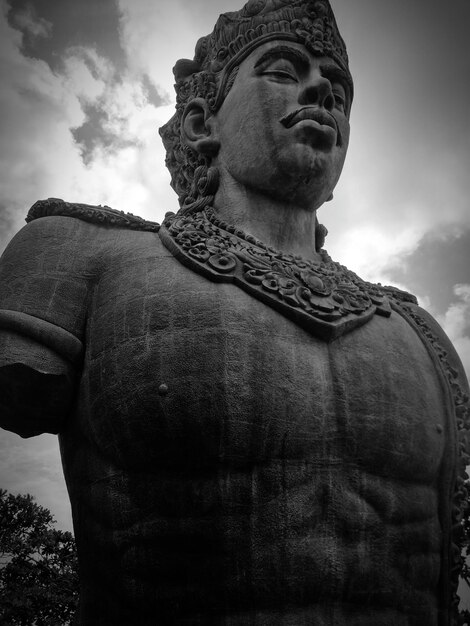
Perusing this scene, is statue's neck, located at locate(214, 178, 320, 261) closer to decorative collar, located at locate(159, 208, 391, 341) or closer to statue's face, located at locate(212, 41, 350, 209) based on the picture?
statue's face, located at locate(212, 41, 350, 209)

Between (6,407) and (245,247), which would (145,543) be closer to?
(6,407)

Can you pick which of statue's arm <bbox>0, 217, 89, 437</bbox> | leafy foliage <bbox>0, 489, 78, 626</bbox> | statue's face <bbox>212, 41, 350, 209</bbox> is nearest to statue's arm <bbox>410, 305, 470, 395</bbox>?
statue's face <bbox>212, 41, 350, 209</bbox>

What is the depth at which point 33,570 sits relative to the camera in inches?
395

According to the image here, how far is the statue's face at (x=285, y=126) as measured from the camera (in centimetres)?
523

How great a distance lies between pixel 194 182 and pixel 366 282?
1.92 meters

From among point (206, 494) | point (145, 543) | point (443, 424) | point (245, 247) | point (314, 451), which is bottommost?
point (145, 543)

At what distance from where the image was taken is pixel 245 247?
15.8ft

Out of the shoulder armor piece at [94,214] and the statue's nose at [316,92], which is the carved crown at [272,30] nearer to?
the statue's nose at [316,92]

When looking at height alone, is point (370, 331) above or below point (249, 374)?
above

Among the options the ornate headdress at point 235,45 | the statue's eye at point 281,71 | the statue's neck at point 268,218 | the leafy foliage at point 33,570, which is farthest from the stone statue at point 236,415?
the leafy foliage at point 33,570

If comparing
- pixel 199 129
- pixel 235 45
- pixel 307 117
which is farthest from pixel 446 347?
pixel 235 45

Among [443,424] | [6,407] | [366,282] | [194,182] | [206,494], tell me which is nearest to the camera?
[206,494]

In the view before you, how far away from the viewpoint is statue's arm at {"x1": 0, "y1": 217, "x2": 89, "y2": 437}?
4.16 meters

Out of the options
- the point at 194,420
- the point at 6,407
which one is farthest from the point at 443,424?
the point at 6,407
